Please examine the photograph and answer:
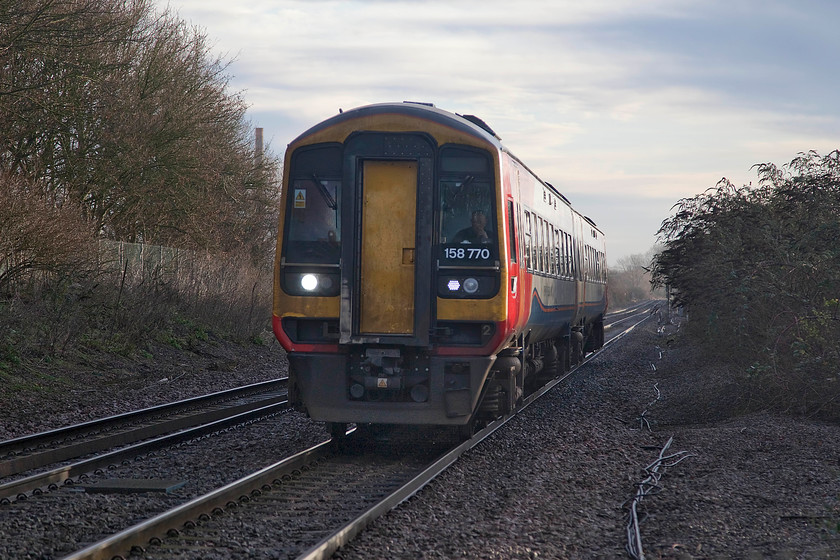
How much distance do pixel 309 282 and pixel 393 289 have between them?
0.81m

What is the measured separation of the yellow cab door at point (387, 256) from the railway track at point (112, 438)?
8.71 ft

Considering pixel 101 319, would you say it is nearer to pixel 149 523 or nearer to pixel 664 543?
pixel 149 523

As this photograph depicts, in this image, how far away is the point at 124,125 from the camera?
20.8 meters

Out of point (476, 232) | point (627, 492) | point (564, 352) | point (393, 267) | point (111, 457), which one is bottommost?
point (627, 492)

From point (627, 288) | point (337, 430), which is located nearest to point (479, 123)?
point (337, 430)

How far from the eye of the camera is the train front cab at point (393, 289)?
835 centimetres

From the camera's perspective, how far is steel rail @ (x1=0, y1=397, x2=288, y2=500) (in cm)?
681

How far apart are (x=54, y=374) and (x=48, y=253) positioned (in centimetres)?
271

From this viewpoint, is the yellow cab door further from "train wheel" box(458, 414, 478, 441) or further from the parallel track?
the parallel track

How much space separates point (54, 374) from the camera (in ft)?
46.1

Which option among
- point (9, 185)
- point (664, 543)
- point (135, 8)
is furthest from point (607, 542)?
point (135, 8)

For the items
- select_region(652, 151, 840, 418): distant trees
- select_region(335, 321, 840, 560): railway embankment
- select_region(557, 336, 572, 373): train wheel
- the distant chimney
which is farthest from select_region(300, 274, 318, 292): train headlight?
the distant chimney

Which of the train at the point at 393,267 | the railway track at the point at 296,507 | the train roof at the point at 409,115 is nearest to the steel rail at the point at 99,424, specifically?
the railway track at the point at 296,507

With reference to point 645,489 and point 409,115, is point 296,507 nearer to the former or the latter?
point 645,489
